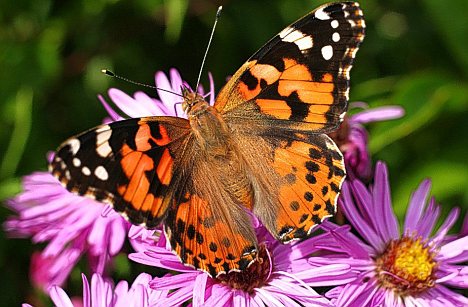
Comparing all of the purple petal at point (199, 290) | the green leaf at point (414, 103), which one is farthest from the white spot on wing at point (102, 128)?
the green leaf at point (414, 103)

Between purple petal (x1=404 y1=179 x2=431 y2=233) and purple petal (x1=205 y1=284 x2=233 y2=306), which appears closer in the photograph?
purple petal (x1=205 y1=284 x2=233 y2=306)

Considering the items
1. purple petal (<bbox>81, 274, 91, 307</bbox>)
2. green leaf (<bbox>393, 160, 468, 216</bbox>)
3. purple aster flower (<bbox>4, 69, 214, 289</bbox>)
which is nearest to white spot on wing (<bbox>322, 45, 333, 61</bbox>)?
purple aster flower (<bbox>4, 69, 214, 289</bbox>)

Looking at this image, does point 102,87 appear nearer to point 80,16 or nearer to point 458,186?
point 80,16

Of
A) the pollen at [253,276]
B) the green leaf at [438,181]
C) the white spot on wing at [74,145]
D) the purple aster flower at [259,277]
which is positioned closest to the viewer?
the white spot on wing at [74,145]

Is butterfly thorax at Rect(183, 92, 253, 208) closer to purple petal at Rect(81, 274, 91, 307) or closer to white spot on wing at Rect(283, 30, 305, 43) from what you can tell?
white spot on wing at Rect(283, 30, 305, 43)

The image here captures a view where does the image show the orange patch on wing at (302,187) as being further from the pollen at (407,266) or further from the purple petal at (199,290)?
the pollen at (407,266)

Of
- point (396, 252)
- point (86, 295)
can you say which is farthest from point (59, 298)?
point (396, 252)
